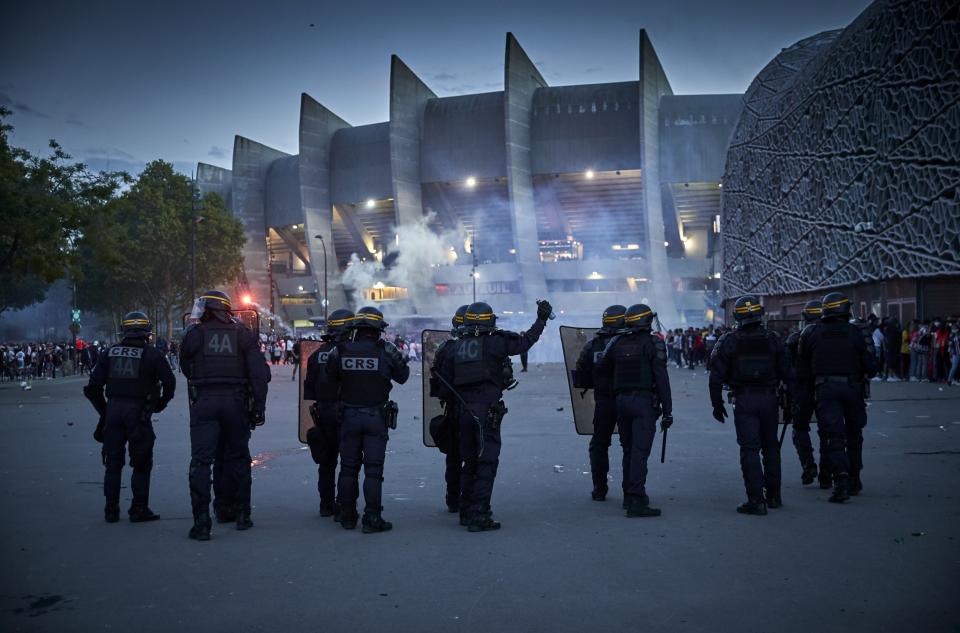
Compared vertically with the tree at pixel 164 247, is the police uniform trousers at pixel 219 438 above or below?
below

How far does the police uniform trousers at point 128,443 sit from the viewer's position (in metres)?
6.42

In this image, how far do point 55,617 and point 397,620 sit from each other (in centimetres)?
172

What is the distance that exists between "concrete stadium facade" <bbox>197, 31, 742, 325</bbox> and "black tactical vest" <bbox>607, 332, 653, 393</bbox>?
165 ft

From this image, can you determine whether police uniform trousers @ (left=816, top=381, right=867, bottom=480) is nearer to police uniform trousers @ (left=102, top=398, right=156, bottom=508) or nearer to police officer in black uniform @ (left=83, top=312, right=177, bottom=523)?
police officer in black uniform @ (left=83, top=312, right=177, bottom=523)

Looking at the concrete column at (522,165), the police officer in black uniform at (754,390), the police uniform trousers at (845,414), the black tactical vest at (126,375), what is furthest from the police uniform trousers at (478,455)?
the concrete column at (522,165)

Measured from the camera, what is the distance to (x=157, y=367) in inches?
263

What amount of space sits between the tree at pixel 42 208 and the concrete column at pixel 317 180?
37.3 metres

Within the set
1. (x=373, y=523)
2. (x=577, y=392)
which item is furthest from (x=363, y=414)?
(x=577, y=392)

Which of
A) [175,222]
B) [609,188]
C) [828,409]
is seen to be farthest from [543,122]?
[828,409]

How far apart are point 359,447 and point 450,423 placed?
826 mm

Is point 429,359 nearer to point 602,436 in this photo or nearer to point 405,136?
point 602,436

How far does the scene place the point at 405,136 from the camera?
2368 inches

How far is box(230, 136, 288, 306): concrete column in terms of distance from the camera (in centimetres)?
7119

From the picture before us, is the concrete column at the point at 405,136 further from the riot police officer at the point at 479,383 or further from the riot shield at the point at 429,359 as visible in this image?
the riot police officer at the point at 479,383
